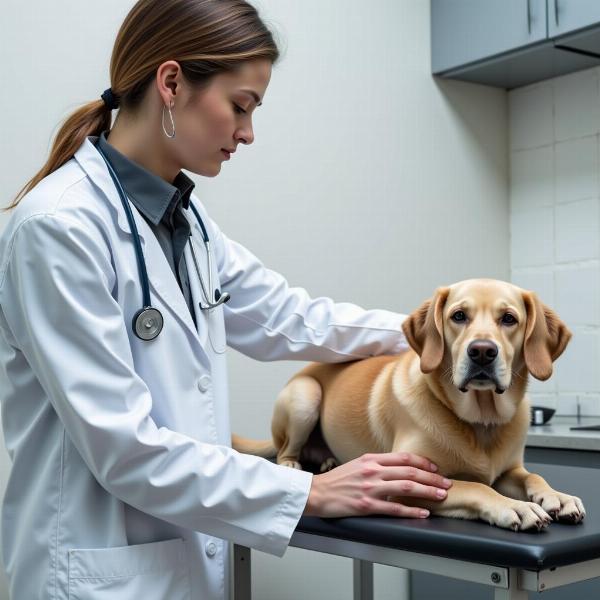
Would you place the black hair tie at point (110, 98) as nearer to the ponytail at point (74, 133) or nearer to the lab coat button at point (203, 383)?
the ponytail at point (74, 133)

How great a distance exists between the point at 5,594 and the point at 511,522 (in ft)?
4.41

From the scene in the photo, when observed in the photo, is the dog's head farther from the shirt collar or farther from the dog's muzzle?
the shirt collar

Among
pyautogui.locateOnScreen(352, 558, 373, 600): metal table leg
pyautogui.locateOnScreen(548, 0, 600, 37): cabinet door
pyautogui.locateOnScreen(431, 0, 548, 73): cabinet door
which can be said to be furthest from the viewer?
pyautogui.locateOnScreen(431, 0, 548, 73): cabinet door

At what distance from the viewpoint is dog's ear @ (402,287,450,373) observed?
54.0 inches

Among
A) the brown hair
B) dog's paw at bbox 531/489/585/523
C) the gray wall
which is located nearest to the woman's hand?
dog's paw at bbox 531/489/585/523

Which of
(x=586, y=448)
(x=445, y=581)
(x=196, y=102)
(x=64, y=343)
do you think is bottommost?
(x=445, y=581)

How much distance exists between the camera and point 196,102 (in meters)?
1.30

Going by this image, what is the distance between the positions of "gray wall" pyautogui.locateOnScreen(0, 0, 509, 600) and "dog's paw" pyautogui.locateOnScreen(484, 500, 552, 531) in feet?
4.25

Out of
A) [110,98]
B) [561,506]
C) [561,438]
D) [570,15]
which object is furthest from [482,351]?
→ [570,15]

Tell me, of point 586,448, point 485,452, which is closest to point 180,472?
point 485,452

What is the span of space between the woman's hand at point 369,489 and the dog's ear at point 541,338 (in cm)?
25

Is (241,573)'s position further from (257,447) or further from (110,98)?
(110,98)

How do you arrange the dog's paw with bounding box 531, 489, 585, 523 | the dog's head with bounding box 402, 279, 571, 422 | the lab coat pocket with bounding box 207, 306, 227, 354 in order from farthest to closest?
the lab coat pocket with bounding box 207, 306, 227, 354
the dog's head with bounding box 402, 279, 571, 422
the dog's paw with bounding box 531, 489, 585, 523

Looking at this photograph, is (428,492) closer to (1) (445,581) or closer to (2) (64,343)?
(2) (64,343)
